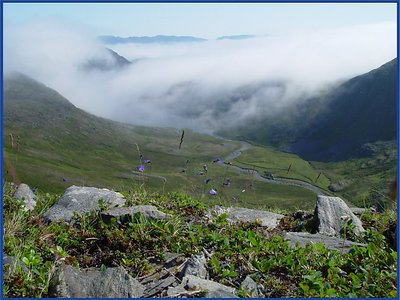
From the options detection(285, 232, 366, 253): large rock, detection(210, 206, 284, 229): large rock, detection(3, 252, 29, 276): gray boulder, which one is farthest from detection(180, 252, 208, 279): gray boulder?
detection(210, 206, 284, 229): large rock

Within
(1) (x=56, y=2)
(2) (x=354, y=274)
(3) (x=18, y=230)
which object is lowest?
(3) (x=18, y=230)

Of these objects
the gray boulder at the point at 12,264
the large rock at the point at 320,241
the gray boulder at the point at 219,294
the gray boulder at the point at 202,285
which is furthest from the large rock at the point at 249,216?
the gray boulder at the point at 12,264

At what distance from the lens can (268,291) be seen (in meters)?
7.02

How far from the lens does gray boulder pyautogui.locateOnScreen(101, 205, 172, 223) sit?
9055 mm

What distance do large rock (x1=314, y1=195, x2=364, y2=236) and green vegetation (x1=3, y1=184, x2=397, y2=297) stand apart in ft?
1.93

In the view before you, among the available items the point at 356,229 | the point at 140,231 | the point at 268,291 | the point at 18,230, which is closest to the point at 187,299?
the point at 268,291

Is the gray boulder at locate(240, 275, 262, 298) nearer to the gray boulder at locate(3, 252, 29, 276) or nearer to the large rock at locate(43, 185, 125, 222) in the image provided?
the gray boulder at locate(3, 252, 29, 276)

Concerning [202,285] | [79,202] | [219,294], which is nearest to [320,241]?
[202,285]

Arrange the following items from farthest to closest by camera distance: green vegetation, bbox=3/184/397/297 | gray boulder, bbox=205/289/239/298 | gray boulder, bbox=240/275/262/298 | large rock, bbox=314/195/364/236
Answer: large rock, bbox=314/195/364/236 → green vegetation, bbox=3/184/397/297 → gray boulder, bbox=240/275/262/298 → gray boulder, bbox=205/289/239/298

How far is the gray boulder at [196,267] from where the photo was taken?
7.23 meters

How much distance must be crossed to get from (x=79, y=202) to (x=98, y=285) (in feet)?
15.2

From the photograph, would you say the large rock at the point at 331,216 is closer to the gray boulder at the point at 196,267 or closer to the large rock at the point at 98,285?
the gray boulder at the point at 196,267

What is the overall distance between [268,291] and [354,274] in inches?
57.5

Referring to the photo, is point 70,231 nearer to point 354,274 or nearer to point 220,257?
point 220,257
